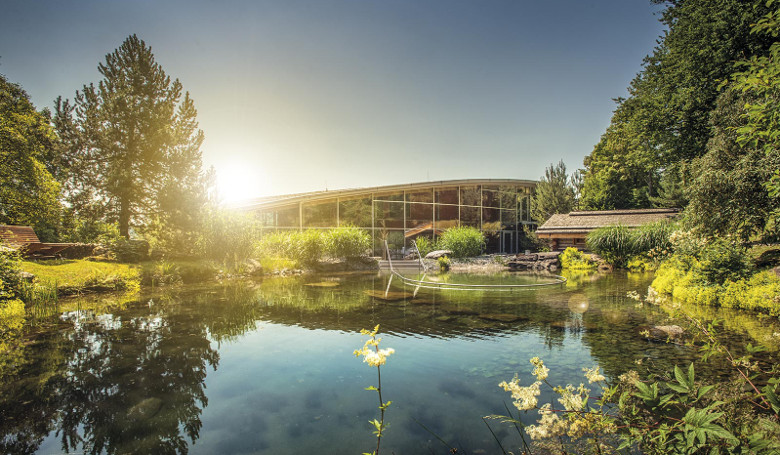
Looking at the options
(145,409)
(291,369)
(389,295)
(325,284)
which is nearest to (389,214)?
(325,284)

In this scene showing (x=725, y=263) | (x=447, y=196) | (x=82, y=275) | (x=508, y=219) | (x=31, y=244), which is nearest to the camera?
(x=725, y=263)

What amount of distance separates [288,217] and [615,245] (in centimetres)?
2057

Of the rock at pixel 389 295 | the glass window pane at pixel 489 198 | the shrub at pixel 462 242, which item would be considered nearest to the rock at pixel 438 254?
the shrub at pixel 462 242

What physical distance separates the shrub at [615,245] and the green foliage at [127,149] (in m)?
22.8

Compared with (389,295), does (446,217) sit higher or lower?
higher

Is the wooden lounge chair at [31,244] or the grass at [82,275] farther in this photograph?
the wooden lounge chair at [31,244]

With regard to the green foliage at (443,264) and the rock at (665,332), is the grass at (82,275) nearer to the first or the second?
the green foliage at (443,264)

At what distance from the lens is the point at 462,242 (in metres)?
24.0

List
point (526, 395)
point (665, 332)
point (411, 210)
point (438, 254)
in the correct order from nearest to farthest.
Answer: point (526, 395), point (665, 332), point (438, 254), point (411, 210)

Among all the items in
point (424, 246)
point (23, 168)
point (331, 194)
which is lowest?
point (424, 246)

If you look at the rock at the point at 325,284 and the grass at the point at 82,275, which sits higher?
the grass at the point at 82,275

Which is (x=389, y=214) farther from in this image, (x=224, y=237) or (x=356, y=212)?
(x=224, y=237)

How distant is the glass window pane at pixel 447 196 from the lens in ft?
95.1

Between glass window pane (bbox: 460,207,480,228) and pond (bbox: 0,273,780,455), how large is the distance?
66.4 ft
